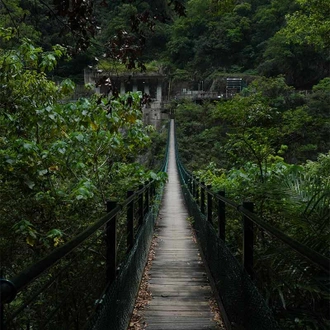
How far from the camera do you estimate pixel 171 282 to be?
3828mm

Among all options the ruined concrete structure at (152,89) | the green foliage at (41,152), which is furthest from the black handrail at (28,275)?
the ruined concrete structure at (152,89)

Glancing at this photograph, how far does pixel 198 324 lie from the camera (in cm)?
280

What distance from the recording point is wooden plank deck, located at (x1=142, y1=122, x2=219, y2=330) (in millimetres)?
2879

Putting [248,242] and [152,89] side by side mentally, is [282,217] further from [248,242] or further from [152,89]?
[152,89]

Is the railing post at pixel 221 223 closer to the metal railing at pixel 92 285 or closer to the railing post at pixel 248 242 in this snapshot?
the metal railing at pixel 92 285

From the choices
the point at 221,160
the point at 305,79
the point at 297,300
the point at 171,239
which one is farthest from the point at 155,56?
the point at 297,300

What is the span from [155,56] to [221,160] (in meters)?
33.9

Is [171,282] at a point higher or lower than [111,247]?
lower

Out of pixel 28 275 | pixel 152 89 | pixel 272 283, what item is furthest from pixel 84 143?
pixel 152 89

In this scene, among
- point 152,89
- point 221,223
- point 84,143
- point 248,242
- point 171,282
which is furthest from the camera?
point 152,89

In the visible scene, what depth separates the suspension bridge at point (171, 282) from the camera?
5.00 ft

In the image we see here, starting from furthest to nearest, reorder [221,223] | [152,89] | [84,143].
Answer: [152,89]
[84,143]
[221,223]

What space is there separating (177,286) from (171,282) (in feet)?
0.48

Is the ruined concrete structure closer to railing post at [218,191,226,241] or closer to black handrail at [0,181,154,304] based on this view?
railing post at [218,191,226,241]
